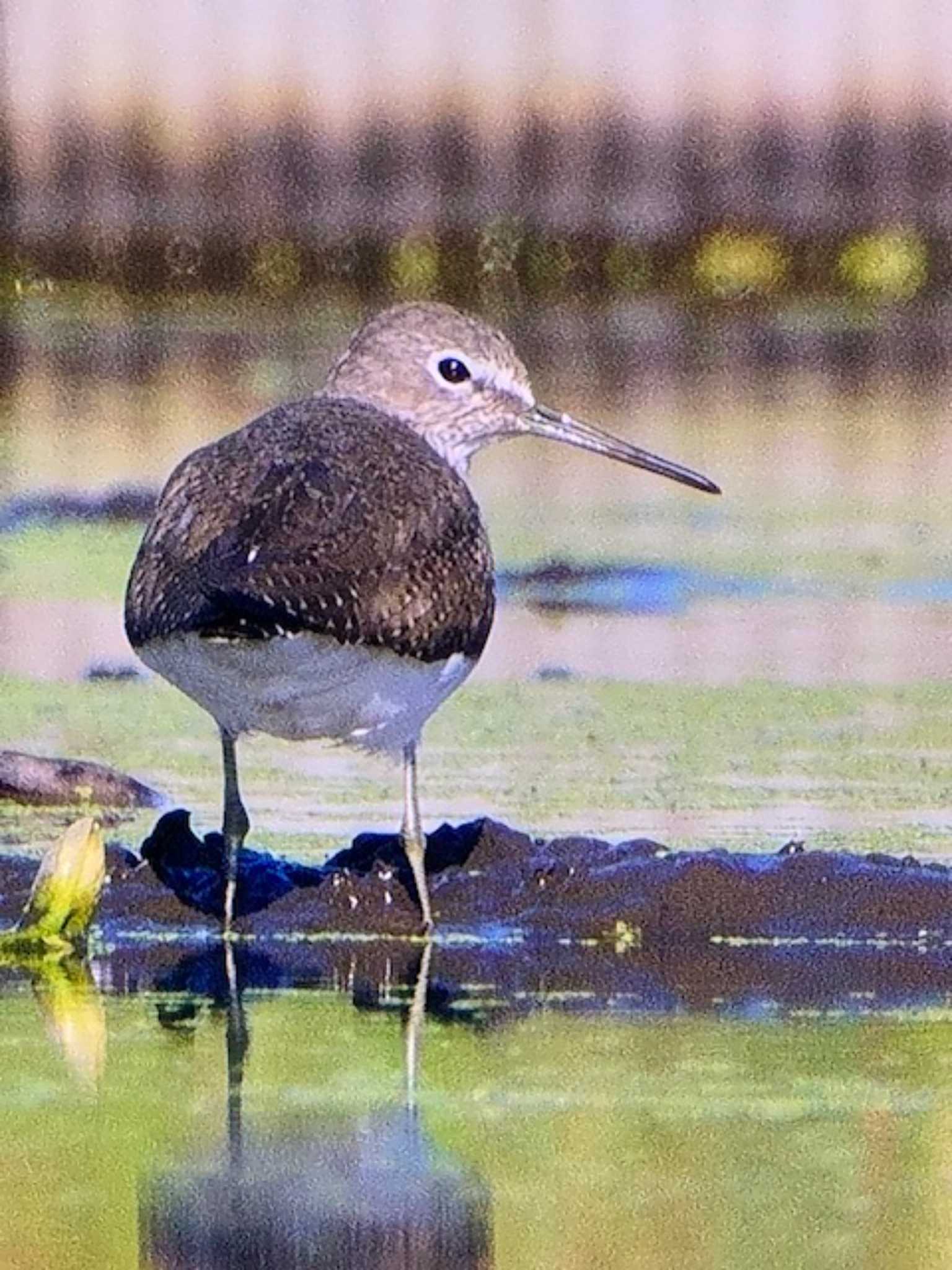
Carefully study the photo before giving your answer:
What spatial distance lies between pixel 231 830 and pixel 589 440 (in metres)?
1.59

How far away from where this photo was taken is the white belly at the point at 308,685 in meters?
5.66

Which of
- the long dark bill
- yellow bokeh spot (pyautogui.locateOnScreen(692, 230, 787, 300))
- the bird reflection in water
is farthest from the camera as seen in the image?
yellow bokeh spot (pyautogui.locateOnScreen(692, 230, 787, 300))

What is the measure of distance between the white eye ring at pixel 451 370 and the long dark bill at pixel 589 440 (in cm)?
20

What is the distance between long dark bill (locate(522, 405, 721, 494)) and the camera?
7.26 metres

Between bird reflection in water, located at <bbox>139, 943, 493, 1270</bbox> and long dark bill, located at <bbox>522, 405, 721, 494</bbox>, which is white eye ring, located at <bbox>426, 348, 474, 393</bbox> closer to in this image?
long dark bill, located at <bbox>522, 405, 721, 494</bbox>

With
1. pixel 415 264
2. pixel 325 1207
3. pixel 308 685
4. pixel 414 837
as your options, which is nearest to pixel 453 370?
pixel 414 837

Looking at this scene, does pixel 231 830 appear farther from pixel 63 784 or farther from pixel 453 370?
pixel 453 370

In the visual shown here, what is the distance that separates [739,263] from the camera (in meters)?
19.7

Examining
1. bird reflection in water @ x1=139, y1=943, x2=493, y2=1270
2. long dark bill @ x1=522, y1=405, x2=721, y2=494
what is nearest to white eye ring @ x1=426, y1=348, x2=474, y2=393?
long dark bill @ x1=522, y1=405, x2=721, y2=494

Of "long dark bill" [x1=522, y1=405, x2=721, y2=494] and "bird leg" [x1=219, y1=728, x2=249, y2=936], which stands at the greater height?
"long dark bill" [x1=522, y1=405, x2=721, y2=494]

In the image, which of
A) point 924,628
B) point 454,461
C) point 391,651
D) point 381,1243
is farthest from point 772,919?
point 924,628

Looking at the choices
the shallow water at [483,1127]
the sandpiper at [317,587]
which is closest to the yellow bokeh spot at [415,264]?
the sandpiper at [317,587]

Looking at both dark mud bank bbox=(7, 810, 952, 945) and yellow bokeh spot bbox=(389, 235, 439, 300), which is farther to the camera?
yellow bokeh spot bbox=(389, 235, 439, 300)

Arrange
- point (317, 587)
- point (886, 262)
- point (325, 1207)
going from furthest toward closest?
1. point (886, 262)
2. point (317, 587)
3. point (325, 1207)
